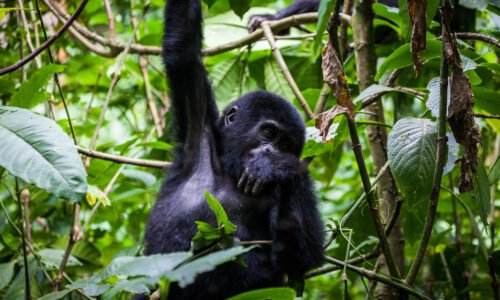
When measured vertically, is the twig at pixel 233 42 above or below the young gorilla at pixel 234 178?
above

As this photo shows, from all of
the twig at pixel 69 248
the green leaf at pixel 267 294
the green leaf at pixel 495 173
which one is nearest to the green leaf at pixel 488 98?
the green leaf at pixel 495 173

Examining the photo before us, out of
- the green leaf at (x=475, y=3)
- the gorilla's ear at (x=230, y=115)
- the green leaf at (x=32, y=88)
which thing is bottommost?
the gorilla's ear at (x=230, y=115)

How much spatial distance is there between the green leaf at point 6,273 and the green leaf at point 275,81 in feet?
5.36

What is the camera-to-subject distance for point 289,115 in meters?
2.80

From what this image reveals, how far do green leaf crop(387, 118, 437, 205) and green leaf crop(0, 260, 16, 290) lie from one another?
189cm

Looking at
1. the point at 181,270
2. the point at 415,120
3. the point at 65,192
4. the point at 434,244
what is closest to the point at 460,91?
the point at 415,120

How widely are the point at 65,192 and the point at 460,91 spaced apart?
1.10 metres

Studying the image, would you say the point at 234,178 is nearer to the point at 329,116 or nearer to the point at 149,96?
the point at 329,116

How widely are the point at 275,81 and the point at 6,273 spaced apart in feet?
5.71

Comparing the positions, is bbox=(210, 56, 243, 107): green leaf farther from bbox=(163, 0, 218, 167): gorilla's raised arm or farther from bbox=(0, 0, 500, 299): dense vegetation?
bbox=(163, 0, 218, 167): gorilla's raised arm

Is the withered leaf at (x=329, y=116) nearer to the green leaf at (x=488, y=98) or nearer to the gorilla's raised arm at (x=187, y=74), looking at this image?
the green leaf at (x=488, y=98)

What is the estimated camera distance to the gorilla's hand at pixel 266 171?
249 centimetres

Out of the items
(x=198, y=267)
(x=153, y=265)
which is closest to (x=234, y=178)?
(x=153, y=265)

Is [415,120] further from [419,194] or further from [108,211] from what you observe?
[108,211]
